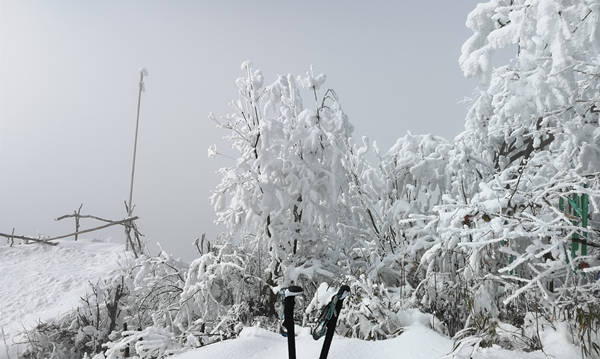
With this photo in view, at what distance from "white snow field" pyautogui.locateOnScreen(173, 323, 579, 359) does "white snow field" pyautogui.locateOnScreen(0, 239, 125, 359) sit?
4.69 meters

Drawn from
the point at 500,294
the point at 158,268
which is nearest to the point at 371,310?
the point at 500,294

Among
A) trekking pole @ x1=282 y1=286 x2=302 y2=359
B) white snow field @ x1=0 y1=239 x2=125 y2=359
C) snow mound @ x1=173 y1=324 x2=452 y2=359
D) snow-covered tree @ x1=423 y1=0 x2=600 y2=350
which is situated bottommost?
white snow field @ x1=0 y1=239 x2=125 y2=359

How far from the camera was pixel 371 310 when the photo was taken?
3562 mm

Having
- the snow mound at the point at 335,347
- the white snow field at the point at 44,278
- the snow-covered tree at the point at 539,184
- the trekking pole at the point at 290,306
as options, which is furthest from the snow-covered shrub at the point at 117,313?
the trekking pole at the point at 290,306

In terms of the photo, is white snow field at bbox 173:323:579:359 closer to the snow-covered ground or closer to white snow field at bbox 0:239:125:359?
the snow-covered ground

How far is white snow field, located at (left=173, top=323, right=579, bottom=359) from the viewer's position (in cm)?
261

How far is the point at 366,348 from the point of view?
2.85 meters

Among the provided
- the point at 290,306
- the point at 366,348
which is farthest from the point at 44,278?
the point at 290,306

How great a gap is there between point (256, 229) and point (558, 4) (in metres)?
3.65

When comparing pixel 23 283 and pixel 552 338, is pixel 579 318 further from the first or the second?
pixel 23 283

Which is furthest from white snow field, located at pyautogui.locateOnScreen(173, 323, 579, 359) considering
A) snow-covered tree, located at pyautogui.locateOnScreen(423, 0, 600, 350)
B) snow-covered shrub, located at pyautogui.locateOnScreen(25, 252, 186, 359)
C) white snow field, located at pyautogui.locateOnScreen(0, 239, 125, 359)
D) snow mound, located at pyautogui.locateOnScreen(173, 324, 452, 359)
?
white snow field, located at pyautogui.locateOnScreen(0, 239, 125, 359)

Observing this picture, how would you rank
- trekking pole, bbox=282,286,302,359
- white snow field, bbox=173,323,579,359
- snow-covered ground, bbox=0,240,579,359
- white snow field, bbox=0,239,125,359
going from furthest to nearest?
1. white snow field, bbox=0,239,125,359
2. snow-covered ground, bbox=0,240,579,359
3. white snow field, bbox=173,323,579,359
4. trekking pole, bbox=282,286,302,359

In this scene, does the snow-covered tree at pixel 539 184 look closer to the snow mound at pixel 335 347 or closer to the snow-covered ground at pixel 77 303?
the snow-covered ground at pixel 77 303

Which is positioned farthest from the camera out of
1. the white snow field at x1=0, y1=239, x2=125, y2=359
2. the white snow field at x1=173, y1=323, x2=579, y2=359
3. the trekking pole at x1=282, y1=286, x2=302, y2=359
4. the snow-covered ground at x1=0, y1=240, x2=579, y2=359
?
the white snow field at x1=0, y1=239, x2=125, y2=359
